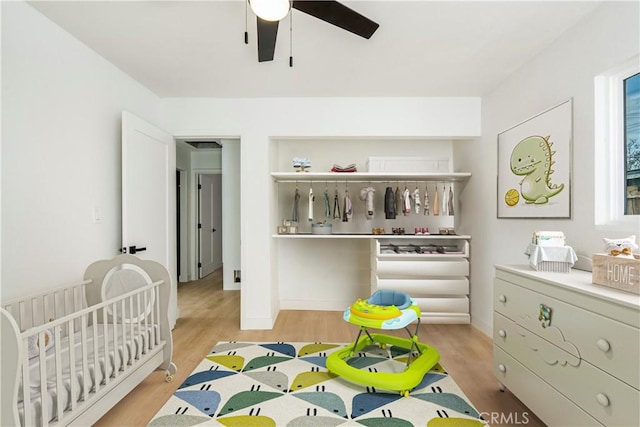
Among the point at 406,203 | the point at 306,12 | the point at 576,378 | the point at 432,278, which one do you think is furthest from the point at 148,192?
the point at 576,378

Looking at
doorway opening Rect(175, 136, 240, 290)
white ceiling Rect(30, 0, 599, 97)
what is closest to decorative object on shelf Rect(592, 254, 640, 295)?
white ceiling Rect(30, 0, 599, 97)

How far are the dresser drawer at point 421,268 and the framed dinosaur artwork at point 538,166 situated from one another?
76cm

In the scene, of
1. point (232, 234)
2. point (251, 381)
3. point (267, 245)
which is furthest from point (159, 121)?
point (251, 381)

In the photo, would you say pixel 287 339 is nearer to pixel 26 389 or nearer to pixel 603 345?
pixel 26 389

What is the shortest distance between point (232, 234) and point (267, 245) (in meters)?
1.98

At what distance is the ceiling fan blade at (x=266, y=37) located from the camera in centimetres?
162

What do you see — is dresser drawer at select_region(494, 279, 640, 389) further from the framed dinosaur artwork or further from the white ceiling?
the white ceiling

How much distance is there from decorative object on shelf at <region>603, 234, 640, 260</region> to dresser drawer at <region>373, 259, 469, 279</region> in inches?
69.6

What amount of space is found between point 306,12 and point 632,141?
1875 millimetres

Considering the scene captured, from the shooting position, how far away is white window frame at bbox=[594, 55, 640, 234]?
5.87 ft

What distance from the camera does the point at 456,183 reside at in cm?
378

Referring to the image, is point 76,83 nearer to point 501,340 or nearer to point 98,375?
point 98,375

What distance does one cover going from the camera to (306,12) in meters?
1.55

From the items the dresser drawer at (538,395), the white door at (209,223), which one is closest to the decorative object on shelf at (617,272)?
the dresser drawer at (538,395)
